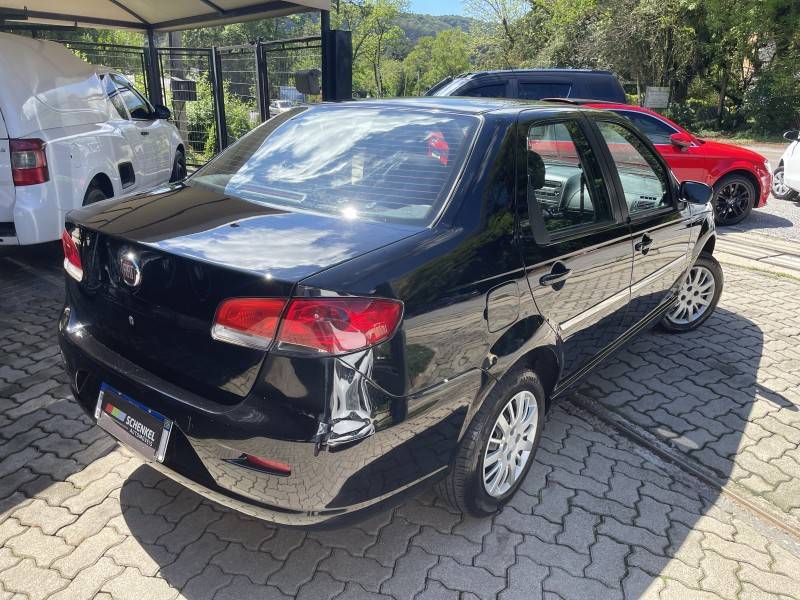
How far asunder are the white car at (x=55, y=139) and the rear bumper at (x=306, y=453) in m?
3.41

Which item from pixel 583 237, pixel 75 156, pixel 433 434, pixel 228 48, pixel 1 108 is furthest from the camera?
pixel 228 48

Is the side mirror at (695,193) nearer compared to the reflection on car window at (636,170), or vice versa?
the reflection on car window at (636,170)

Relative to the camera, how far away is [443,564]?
2.40 meters

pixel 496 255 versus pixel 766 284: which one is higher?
pixel 496 255

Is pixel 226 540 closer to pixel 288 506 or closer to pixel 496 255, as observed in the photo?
pixel 288 506

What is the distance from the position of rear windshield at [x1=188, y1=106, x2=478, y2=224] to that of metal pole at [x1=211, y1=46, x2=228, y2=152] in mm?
7455

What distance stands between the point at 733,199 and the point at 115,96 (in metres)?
8.28

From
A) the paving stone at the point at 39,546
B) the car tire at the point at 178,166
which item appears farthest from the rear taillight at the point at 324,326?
the car tire at the point at 178,166

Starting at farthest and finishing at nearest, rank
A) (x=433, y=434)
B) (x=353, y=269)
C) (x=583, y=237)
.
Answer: (x=583, y=237)
(x=433, y=434)
(x=353, y=269)

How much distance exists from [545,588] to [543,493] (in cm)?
60

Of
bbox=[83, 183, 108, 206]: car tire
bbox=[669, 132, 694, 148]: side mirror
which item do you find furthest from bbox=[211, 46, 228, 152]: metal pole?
bbox=[669, 132, 694, 148]: side mirror

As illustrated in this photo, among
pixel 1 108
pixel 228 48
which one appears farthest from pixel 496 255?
pixel 228 48

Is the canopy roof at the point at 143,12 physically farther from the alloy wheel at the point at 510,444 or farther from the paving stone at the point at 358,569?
the paving stone at the point at 358,569

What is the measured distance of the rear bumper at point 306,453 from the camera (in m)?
1.87
